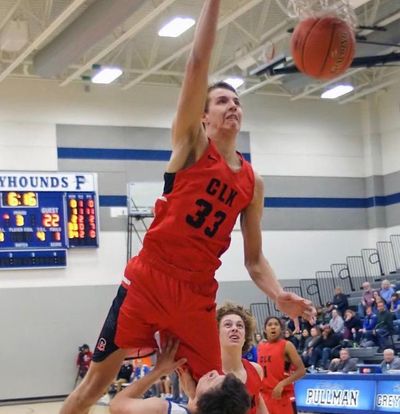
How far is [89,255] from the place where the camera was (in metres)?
20.4

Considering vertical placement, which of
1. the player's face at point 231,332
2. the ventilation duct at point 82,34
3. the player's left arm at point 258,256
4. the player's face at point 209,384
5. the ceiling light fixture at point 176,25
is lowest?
the player's face at point 209,384

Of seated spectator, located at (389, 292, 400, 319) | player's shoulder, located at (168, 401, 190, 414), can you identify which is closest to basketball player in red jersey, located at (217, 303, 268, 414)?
player's shoulder, located at (168, 401, 190, 414)

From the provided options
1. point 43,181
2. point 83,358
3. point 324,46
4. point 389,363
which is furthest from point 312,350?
point 324,46

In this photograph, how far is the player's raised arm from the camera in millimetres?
3797

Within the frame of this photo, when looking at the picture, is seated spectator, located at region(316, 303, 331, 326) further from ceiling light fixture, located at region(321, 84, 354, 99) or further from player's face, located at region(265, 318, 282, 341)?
player's face, located at region(265, 318, 282, 341)

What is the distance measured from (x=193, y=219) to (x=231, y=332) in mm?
1919

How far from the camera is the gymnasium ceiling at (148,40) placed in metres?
15.9

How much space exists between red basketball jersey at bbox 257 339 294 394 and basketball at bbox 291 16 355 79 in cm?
464

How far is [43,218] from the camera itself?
19.3 meters

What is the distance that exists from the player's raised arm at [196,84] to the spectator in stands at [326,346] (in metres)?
13.3

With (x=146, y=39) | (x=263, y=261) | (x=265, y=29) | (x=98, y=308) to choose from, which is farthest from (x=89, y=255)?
(x=263, y=261)

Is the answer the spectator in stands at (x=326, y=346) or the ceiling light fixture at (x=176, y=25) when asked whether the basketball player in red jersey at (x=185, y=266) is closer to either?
the ceiling light fixture at (x=176, y=25)

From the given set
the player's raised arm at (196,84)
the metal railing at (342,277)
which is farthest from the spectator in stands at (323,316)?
the player's raised arm at (196,84)

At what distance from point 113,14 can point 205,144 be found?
36.9 feet
